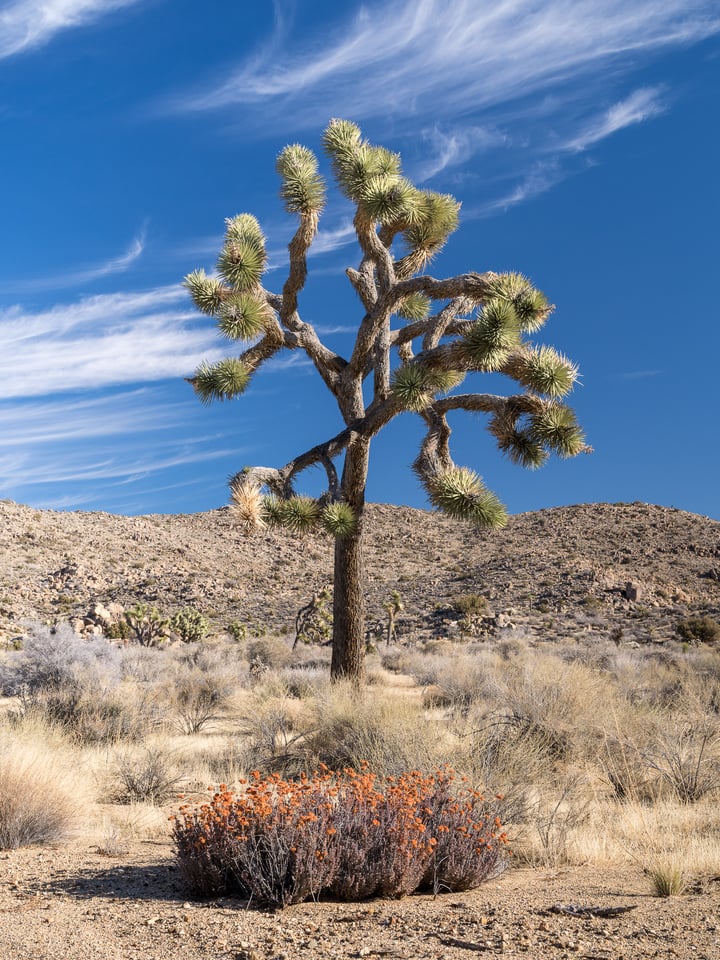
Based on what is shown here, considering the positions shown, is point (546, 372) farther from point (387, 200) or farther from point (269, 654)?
point (269, 654)

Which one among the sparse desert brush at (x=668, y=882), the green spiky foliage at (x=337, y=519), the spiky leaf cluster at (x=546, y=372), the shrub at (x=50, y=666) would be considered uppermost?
the spiky leaf cluster at (x=546, y=372)

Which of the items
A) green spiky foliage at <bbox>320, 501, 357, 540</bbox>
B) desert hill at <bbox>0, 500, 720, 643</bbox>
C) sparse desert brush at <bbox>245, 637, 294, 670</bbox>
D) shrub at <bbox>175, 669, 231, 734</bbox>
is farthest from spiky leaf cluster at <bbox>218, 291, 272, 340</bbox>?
desert hill at <bbox>0, 500, 720, 643</bbox>

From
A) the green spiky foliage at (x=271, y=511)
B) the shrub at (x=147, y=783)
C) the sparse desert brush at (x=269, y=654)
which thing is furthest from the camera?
the sparse desert brush at (x=269, y=654)

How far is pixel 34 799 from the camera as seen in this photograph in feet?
24.5

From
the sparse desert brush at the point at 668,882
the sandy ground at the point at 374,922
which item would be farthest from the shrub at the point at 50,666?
the sparse desert brush at the point at 668,882

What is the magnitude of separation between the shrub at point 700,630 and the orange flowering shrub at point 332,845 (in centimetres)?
2501

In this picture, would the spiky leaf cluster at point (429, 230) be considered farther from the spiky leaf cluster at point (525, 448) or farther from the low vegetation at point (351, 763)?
the low vegetation at point (351, 763)

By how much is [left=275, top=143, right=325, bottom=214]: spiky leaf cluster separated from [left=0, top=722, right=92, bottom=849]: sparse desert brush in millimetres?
9314

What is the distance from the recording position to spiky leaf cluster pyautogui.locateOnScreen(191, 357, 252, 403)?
43.5ft

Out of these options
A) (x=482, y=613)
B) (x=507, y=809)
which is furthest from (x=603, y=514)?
(x=507, y=809)

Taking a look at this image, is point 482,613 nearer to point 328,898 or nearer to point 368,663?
point 368,663

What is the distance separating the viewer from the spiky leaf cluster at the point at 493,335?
12.0 metres

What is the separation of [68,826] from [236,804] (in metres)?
2.67

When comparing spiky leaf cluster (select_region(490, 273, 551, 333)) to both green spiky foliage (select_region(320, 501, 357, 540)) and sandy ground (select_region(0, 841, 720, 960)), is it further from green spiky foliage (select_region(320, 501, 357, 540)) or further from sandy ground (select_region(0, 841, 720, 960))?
sandy ground (select_region(0, 841, 720, 960))
